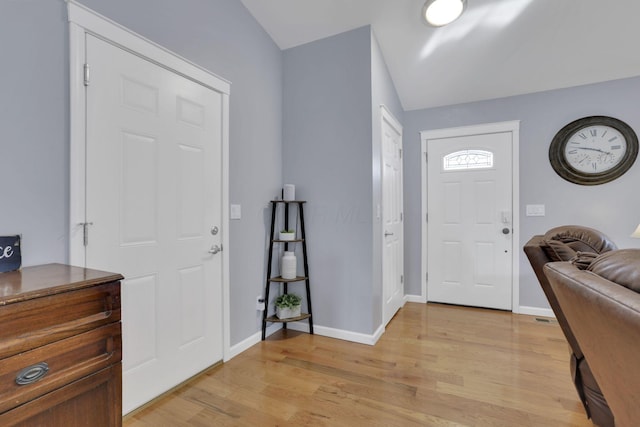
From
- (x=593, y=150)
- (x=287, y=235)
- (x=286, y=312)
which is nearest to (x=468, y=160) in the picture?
(x=593, y=150)

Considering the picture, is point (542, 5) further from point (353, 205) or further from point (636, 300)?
point (636, 300)

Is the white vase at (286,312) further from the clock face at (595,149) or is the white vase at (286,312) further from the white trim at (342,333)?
the clock face at (595,149)

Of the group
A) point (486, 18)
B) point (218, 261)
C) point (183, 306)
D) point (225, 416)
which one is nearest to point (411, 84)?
point (486, 18)

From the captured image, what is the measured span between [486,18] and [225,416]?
347 cm

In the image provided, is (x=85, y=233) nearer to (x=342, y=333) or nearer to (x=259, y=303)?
(x=259, y=303)

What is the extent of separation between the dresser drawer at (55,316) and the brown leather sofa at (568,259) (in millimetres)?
1937

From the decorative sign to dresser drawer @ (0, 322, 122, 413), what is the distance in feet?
1.63

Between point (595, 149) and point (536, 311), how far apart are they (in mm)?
1797

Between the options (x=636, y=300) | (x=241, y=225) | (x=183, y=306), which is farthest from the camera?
(x=241, y=225)

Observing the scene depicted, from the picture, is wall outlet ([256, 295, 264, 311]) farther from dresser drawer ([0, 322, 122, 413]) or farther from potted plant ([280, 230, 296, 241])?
dresser drawer ([0, 322, 122, 413])

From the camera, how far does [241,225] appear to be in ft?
8.19

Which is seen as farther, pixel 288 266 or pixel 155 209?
pixel 288 266

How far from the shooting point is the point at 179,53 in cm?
199

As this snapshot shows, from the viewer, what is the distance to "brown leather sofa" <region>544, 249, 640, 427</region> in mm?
675
